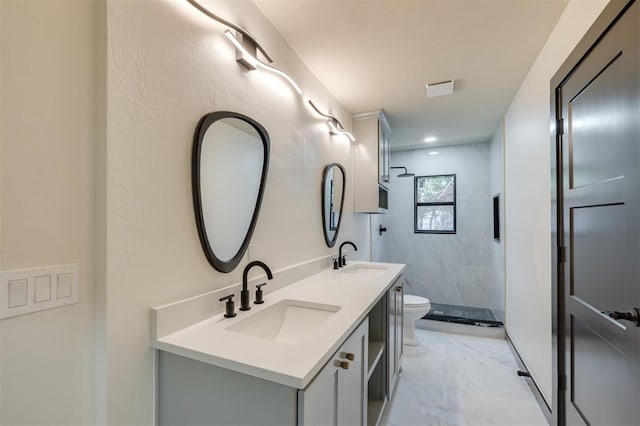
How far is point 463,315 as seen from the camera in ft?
12.2

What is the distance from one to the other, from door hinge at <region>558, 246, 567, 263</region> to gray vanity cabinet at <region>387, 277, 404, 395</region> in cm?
100

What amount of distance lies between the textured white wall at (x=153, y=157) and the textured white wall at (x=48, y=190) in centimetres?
6

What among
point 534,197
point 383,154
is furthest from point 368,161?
point 534,197

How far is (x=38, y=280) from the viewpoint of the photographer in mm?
731

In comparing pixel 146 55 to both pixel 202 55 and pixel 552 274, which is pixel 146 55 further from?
pixel 552 274

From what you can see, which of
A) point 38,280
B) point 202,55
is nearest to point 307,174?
point 202,55

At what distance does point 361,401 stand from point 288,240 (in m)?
0.95

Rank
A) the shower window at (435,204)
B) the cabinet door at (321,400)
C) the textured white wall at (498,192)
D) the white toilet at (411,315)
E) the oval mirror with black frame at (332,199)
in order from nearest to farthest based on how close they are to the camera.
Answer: the cabinet door at (321,400) < the oval mirror with black frame at (332,199) < the white toilet at (411,315) < the textured white wall at (498,192) < the shower window at (435,204)

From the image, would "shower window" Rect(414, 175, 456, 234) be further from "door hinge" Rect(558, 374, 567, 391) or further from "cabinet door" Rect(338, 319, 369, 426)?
"cabinet door" Rect(338, 319, 369, 426)

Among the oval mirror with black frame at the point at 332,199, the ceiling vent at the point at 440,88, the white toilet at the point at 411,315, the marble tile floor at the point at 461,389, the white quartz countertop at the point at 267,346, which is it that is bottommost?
the marble tile floor at the point at 461,389

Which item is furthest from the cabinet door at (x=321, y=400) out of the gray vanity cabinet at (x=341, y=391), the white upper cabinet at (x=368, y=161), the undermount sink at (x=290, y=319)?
the white upper cabinet at (x=368, y=161)

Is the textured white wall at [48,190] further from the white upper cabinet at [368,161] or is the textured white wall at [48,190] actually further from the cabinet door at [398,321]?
the white upper cabinet at [368,161]

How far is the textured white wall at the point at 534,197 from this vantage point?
1639 mm

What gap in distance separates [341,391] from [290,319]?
0.44 m
